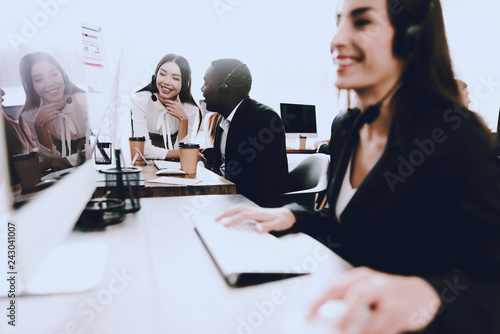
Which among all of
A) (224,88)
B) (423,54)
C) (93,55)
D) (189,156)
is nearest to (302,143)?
(224,88)

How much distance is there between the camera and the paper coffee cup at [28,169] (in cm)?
40

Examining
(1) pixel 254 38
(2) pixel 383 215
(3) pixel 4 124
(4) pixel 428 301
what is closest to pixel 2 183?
(3) pixel 4 124

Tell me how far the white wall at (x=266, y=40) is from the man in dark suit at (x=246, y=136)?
1.80 meters

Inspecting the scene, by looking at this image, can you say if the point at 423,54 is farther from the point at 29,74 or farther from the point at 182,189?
the point at 182,189

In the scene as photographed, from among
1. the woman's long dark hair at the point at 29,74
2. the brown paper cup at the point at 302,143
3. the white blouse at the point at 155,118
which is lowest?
the brown paper cup at the point at 302,143

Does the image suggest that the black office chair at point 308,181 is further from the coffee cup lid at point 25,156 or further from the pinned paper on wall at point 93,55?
the coffee cup lid at point 25,156

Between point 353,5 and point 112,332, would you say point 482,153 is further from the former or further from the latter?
point 112,332

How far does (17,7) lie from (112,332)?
476 mm

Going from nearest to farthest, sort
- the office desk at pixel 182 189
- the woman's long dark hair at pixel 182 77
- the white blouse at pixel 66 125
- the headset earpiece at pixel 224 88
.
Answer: the white blouse at pixel 66 125 → the office desk at pixel 182 189 → the headset earpiece at pixel 224 88 → the woman's long dark hair at pixel 182 77

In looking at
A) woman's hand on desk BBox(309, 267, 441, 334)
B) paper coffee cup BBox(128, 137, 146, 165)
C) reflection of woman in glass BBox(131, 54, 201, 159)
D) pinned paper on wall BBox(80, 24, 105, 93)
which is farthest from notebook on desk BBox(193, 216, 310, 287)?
reflection of woman in glass BBox(131, 54, 201, 159)

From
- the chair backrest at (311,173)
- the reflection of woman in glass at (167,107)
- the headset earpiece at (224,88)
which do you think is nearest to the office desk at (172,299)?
the chair backrest at (311,173)

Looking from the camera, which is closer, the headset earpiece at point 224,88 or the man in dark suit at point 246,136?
the man in dark suit at point 246,136

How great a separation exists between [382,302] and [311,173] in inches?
57.7

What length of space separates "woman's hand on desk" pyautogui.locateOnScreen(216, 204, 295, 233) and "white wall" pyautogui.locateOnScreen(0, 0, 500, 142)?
3035mm
